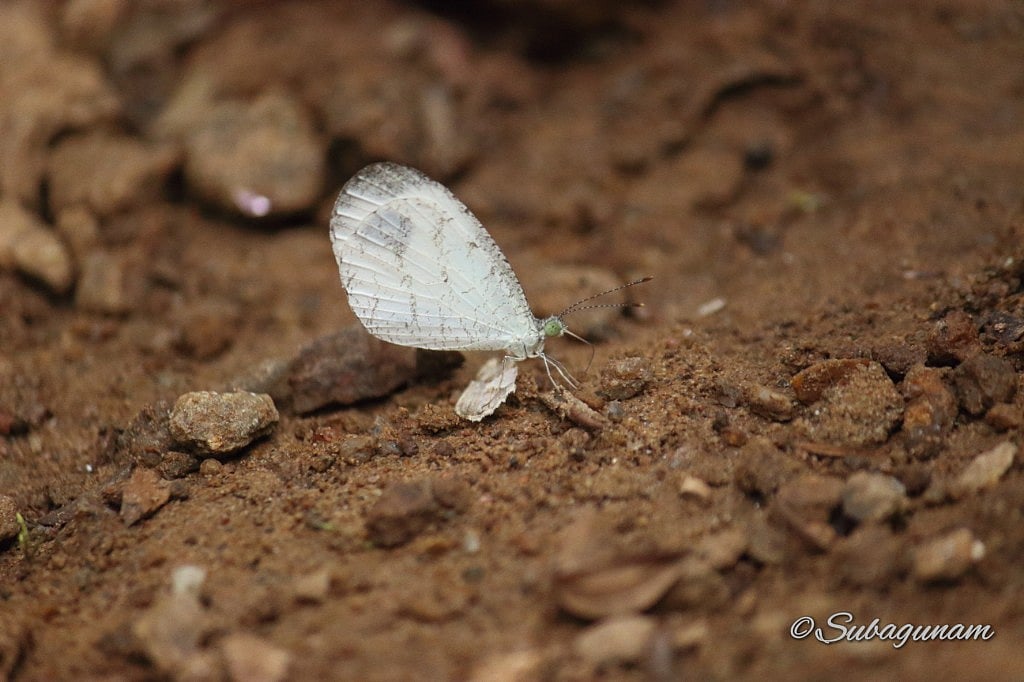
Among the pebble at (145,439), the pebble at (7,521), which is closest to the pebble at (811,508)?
the pebble at (145,439)

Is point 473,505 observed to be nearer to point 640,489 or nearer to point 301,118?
point 640,489

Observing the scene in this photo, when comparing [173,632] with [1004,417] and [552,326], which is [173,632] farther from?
[1004,417]

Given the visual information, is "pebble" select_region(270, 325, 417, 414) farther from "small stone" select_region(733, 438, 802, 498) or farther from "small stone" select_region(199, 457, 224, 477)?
"small stone" select_region(733, 438, 802, 498)

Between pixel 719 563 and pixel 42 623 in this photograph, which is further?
pixel 42 623

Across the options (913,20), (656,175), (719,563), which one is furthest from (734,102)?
(719,563)

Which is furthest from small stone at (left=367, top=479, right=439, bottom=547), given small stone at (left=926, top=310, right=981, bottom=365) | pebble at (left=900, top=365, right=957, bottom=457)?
small stone at (left=926, top=310, right=981, bottom=365)

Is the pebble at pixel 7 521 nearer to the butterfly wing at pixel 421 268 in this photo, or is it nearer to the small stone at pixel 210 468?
the small stone at pixel 210 468
